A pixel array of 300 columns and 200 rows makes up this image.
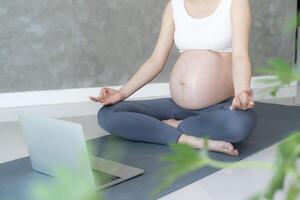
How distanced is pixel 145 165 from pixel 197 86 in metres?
0.44

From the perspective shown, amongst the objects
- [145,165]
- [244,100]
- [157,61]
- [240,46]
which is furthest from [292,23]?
[157,61]

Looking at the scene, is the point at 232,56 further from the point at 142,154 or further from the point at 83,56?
the point at 83,56

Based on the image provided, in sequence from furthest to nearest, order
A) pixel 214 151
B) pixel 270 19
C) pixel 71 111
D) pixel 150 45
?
pixel 270 19 < pixel 150 45 < pixel 71 111 < pixel 214 151

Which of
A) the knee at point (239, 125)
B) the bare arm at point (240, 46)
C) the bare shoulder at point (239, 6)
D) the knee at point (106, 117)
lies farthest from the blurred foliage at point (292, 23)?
the knee at point (106, 117)

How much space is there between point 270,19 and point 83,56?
1.47 m

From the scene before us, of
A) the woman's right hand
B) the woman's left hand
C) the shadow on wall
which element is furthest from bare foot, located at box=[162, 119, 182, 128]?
the shadow on wall

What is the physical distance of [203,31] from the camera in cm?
220

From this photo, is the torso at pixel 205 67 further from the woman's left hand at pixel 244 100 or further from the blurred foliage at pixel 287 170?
the blurred foliage at pixel 287 170

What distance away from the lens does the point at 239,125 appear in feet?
6.56

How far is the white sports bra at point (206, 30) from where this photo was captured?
2.15 meters

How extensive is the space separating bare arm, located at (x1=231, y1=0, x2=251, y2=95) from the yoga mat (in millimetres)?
308

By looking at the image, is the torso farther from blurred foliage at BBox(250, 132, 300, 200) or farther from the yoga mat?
blurred foliage at BBox(250, 132, 300, 200)

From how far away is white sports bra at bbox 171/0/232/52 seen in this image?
2.15m

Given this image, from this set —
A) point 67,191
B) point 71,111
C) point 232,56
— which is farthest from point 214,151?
point 67,191
